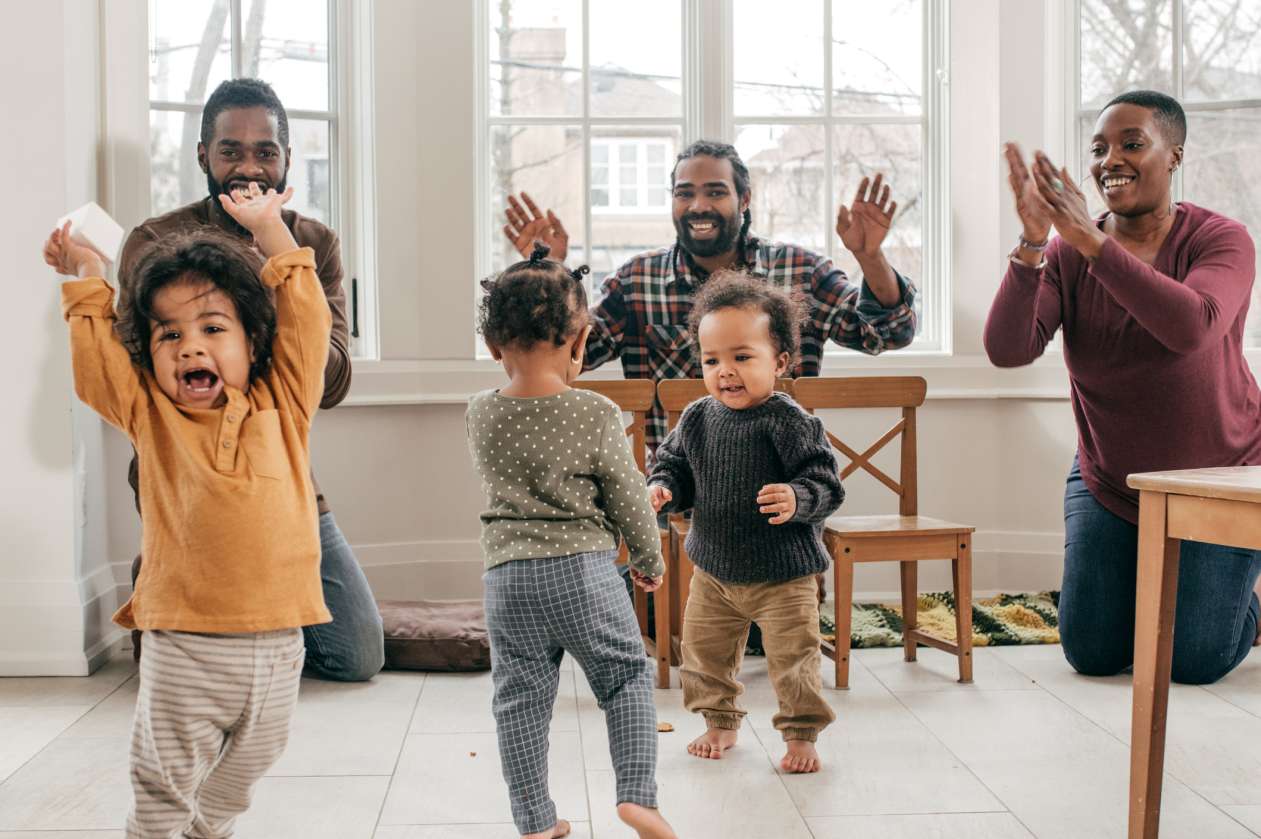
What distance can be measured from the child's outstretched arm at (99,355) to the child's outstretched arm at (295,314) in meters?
0.21

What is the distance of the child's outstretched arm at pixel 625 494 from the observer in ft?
6.53

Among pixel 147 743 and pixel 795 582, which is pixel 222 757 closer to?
pixel 147 743

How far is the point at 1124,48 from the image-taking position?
4230 millimetres

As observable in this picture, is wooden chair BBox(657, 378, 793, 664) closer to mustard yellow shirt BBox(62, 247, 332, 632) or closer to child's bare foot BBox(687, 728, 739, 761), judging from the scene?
child's bare foot BBox(687, 728, 739, 761)

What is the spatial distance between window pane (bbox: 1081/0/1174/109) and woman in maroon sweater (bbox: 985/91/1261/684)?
1.13 m

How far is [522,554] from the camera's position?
77.4 inches

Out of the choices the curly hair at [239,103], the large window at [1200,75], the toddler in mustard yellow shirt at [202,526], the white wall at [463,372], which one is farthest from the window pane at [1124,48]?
the toddler in mustard yellow shirt at [202,526]

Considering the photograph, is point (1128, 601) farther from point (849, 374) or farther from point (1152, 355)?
point (849, 374)

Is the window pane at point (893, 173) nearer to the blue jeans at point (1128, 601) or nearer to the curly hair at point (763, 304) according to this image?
the blue jeans at point (1128, 601)

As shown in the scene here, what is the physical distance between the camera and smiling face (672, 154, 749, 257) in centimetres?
355

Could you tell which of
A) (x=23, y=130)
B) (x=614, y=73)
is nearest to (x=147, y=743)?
(x=23, y=130)

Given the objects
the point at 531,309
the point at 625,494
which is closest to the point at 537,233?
the point at 531,309

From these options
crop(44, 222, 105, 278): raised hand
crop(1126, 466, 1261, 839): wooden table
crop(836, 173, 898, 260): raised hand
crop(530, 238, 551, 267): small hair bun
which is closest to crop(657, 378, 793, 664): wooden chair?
crop(836, 173, 898, 260): raised hand

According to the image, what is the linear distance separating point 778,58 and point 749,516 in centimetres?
234
